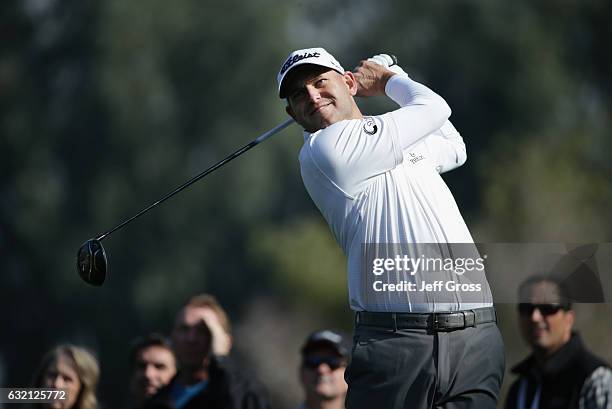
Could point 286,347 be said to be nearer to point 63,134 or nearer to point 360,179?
point 63,134

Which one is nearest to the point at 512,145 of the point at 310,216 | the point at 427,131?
the point at 310,216

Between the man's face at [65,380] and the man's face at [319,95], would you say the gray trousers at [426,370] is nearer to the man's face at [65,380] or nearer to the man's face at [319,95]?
the man's face at [319,95]

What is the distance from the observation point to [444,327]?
13.3 feet

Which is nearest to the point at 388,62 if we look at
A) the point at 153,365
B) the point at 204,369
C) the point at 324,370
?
the point at 324,370

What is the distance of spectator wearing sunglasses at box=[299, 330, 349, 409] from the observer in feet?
19.9

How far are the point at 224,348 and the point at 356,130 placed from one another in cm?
243

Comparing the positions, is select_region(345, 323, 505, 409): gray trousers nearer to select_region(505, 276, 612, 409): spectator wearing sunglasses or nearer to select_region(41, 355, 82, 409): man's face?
select_region(505, 276, 612, 409): spectator wearing sunglasses

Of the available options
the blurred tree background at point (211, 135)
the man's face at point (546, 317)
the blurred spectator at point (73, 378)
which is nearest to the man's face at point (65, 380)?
the blurred spectator at point (73, 378)

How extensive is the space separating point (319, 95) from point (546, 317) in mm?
1622

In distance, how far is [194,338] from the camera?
20.7 ft

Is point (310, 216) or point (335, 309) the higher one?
point (310, 216)

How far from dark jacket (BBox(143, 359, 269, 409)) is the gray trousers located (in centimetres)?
203

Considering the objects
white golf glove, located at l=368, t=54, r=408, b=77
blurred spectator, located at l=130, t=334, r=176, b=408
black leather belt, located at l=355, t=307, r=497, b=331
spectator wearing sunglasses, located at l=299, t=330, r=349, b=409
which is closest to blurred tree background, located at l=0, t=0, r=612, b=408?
blurred spectator, located at l=130, t=334, r=176, b=408

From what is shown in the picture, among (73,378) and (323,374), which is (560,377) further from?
(73,378)
